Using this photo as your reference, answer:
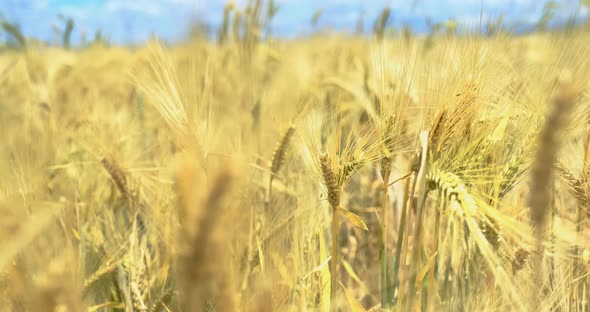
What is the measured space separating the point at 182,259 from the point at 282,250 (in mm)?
615

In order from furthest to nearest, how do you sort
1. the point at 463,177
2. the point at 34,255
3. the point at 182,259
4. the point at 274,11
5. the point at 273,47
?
the point at 273,47 → the point at 274,11 → the point at 463,177 → the point at 34,255 → the point at 182,259

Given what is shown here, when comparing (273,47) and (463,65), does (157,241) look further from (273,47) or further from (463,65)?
(273,47)

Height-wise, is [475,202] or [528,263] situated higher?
[475,202]

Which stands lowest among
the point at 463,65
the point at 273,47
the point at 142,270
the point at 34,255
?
the point at 142,270

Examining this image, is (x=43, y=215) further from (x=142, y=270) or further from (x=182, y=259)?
(x=142, y=270)

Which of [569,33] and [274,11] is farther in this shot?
[274,11]

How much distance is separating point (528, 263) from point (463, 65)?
397 millimetres

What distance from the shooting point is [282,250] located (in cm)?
98

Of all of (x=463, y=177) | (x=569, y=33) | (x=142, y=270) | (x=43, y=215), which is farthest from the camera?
(x=142, y=270)

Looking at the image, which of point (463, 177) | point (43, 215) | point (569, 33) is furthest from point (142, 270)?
point (569, 33)

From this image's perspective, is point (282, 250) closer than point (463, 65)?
No

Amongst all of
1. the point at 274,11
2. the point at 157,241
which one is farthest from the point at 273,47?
the point at 157,241

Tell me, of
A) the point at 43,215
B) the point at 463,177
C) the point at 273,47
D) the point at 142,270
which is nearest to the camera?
the point at 43,215

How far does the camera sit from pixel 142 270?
1052 mm
